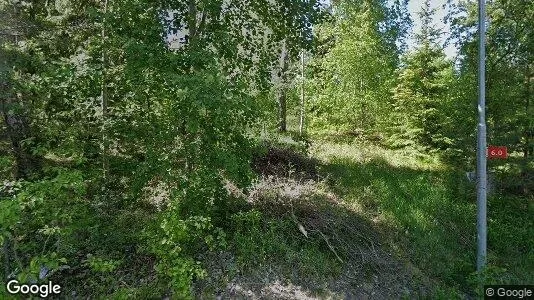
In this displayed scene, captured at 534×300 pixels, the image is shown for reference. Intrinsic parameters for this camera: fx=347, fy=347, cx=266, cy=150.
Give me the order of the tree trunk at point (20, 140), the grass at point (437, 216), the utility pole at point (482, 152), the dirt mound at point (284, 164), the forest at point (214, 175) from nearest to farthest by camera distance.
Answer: the forest at point (214, 175), the utility pole at point (482, 152), the grass at point (437, 216), the tree trunk at point (20, 140), the dirt mound at point (284, 164)

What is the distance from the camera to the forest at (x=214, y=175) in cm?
477

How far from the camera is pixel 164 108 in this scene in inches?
214

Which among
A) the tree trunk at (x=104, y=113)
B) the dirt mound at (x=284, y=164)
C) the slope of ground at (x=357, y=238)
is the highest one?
the tree trunk at (x=104, y=113)

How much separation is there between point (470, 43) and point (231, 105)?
27.8 feet

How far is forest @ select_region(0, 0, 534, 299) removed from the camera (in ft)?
15.6

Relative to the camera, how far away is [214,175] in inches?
213

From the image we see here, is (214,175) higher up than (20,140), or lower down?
lower down

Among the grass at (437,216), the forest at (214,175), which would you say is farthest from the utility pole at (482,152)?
the forest at (214,175)

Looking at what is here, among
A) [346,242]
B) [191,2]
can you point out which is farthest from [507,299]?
[191,2]

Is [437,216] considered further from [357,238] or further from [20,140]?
[20,140]

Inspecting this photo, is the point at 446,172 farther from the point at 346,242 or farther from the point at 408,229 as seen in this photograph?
the point at 346,242

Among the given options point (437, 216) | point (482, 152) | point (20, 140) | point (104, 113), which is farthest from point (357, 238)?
point (20, 140)

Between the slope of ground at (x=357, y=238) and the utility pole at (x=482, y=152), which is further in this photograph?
the utility pole at (x=482, y=152)

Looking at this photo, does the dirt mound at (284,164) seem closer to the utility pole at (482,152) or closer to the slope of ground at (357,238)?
the slope of ground at (357,238)
